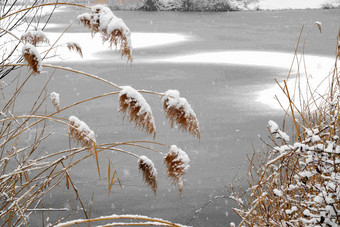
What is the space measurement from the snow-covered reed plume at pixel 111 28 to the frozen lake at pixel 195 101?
232cm

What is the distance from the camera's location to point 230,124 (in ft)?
19.3

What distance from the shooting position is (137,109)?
1.21 meters

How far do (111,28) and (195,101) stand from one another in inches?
224

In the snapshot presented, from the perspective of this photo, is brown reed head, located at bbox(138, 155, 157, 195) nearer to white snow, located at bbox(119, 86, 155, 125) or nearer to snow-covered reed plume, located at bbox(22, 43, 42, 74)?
white snow, located at bbox(119, 86, 155, 125)

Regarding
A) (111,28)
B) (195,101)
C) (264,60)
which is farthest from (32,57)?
(264,60)

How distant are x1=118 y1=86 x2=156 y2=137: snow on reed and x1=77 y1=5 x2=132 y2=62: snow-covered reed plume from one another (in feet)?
0.41

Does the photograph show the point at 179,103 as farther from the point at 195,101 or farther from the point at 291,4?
the point at 291,4

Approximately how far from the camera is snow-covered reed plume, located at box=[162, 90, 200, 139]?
4.13ft

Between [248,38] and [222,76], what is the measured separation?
4286 mm

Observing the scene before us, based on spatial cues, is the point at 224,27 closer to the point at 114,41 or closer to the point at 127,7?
the point at 127,7

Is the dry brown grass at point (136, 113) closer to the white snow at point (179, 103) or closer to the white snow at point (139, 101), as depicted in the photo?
the white snow at point (139, 101)

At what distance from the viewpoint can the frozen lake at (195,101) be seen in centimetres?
386

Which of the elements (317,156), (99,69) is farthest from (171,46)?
(317,156)

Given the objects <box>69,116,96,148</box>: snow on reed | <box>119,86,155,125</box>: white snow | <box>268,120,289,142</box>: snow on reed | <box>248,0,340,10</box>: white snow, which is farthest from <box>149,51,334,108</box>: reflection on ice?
<box>248,0,340,10</box>: white snow
